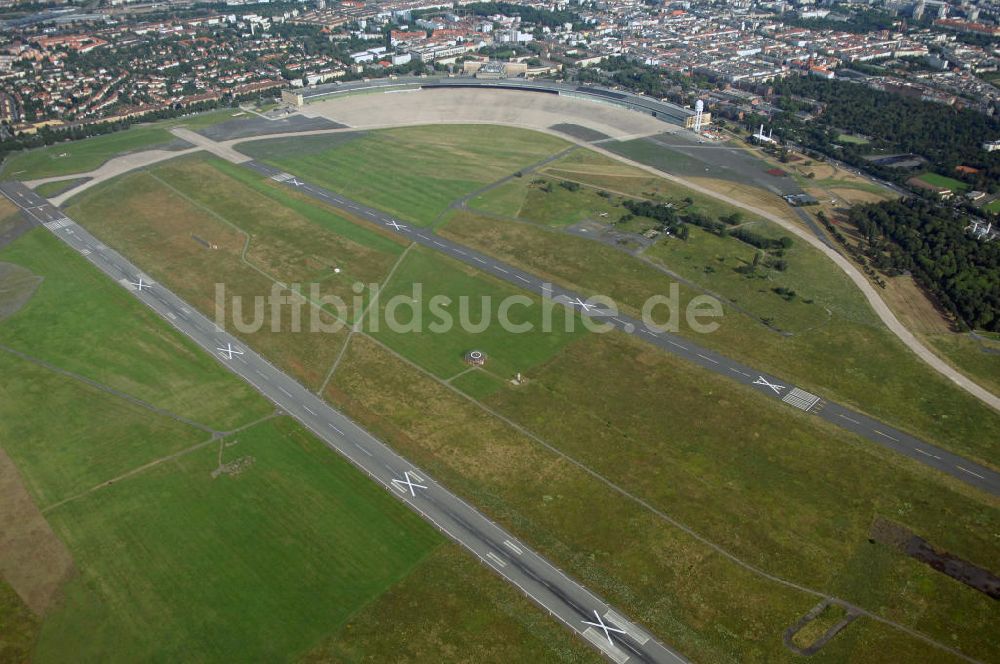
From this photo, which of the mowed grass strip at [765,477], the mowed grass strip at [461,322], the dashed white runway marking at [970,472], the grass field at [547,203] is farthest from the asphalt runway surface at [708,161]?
the dashed white runway marking at [970,472]

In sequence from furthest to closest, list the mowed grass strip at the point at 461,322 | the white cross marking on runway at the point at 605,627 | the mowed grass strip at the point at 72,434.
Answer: the mowed grass strip at the point at 461,322
the mowed grass strip at the point at 72,434
the white cross marking on runway at the point at 605,627

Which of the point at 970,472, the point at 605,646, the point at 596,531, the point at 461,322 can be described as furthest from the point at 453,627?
the point at 970,472

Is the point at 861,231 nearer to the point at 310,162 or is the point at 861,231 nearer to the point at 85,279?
the point at 310,162

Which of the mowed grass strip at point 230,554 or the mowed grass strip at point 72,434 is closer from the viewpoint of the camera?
the mowed grass strip at point 230,554

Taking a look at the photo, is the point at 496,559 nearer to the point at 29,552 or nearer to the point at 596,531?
the point at 596,531

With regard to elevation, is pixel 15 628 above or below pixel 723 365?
below

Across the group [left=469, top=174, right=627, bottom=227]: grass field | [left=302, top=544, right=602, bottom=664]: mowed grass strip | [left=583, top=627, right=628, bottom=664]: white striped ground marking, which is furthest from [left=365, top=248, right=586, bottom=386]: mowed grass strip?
[left=583, top=627, right=628, bottom=664]: white striped ground marking

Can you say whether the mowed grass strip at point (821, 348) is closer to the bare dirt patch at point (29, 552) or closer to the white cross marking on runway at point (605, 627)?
the white cross marking on runway at point (605, 627)

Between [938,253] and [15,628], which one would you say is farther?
[938,253]
